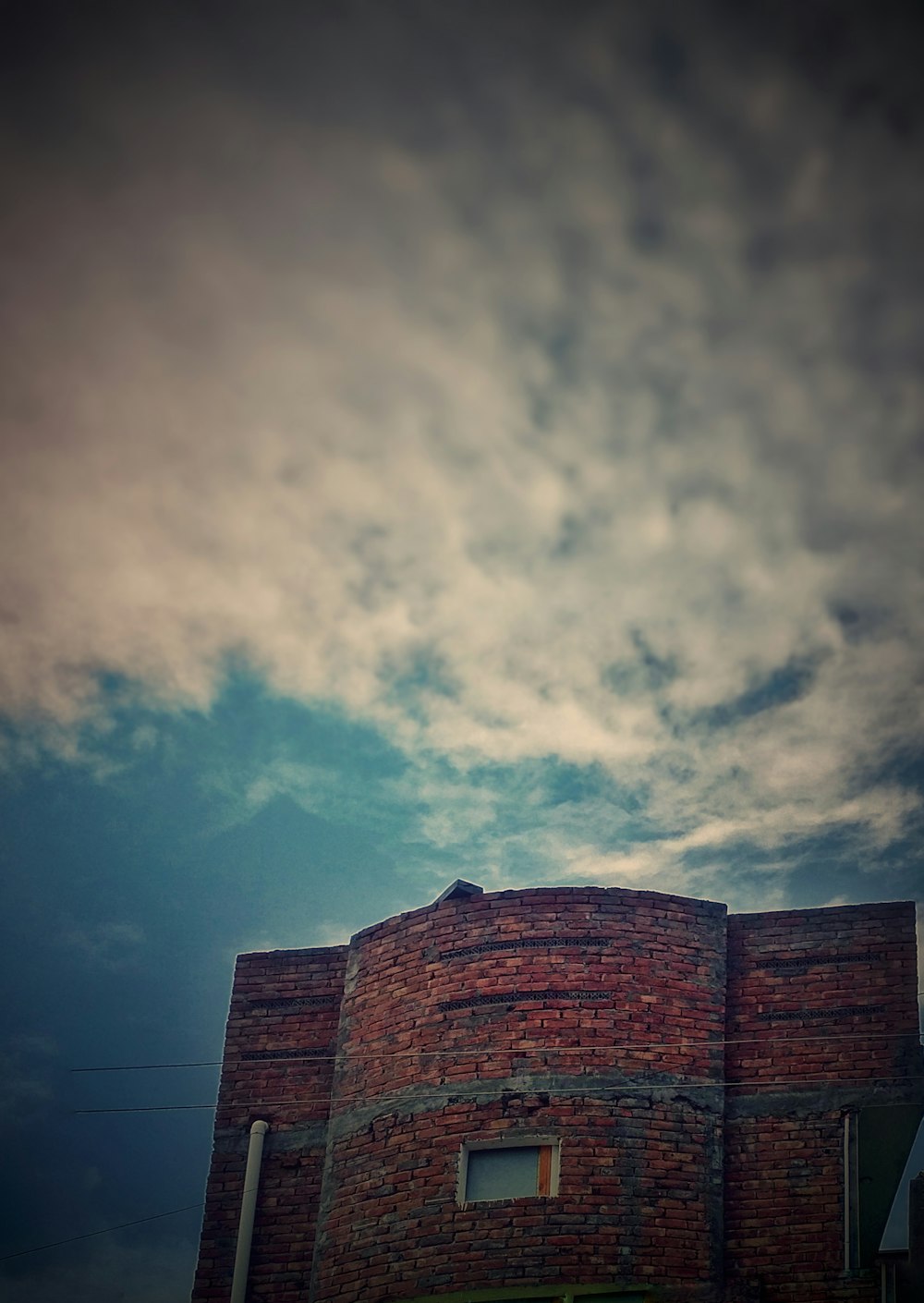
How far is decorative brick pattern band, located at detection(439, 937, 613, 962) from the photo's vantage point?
11305 mm

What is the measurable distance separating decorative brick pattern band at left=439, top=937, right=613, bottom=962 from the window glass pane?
5.75ft

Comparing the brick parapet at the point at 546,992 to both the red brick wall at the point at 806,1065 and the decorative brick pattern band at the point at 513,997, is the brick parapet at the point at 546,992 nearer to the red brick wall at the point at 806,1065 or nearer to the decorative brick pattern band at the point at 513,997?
the decorative brick pattern band at the point at 513,997

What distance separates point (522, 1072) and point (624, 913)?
1.76 m

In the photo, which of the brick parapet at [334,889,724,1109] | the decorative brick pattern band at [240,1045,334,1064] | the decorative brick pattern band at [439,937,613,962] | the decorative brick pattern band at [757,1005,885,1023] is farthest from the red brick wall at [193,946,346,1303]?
the decorative brick pattern band at [757,1005,885,1023]

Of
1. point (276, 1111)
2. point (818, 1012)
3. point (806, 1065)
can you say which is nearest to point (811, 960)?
point (818, 1012)

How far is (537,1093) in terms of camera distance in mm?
10695

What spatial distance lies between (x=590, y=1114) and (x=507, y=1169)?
865mm

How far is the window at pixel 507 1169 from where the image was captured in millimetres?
10422

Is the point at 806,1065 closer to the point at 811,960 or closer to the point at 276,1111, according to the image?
the point at 811,960

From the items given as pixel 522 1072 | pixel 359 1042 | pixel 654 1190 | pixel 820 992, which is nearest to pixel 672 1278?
pixel 654 1190

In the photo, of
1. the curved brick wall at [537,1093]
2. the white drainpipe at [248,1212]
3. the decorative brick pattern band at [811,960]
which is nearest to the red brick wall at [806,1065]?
the decorative brick pattern band at [811,960]

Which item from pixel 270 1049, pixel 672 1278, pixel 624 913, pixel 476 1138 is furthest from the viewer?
pixel 270 1049

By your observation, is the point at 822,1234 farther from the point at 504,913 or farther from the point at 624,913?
the point at 504,913

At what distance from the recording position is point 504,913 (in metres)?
11.6
